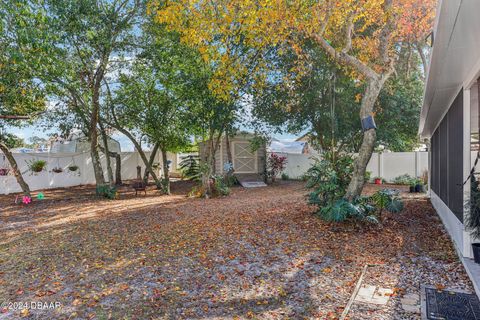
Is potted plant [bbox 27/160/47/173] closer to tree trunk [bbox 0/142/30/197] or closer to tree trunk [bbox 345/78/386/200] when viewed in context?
tree trunk [bbox 0/142/30/197]

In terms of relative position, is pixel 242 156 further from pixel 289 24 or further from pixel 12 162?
pixel 289 24

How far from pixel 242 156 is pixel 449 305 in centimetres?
1322

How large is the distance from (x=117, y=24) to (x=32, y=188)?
795 cm

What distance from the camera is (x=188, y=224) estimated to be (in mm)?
6398

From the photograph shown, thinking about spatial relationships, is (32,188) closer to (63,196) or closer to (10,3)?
(63,196)

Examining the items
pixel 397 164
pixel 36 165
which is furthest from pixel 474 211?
pixel 36 165

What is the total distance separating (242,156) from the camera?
16.0 m

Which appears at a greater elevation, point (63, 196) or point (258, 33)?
point (258, 33)

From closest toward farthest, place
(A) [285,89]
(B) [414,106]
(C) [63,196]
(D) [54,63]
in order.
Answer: (D) [54,63]
(C) [63,196]
(A) [285,89]
(B) [414,106]

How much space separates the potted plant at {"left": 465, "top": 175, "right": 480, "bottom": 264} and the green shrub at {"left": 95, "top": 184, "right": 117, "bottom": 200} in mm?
9504

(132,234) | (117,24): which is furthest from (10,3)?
(132,234)

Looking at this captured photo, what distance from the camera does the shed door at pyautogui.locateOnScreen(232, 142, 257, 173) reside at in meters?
15.9

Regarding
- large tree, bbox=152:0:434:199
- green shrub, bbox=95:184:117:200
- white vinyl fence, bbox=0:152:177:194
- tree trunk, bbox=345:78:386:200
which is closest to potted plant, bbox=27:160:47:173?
white vinyl fence, bbox=0:152:177:194

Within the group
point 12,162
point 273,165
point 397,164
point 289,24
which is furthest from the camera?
point 273,165
